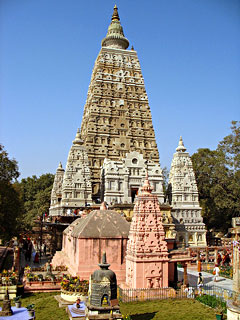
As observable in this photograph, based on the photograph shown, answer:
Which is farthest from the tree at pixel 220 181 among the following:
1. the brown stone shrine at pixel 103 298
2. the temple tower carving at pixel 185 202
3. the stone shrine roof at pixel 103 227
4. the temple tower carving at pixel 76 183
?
the brown stone shrine at pixel 103 298

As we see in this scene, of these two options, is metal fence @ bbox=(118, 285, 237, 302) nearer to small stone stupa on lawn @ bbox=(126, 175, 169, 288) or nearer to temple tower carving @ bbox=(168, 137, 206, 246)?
small stone stupa on lawn @ bbox=(126, 175, 169, 288)

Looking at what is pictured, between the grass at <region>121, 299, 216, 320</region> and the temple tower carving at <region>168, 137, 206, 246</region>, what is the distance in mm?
26956

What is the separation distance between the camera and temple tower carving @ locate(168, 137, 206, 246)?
4203cm

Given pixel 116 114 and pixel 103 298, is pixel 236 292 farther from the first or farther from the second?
pixel 116 114

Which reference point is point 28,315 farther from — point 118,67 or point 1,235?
point 118,67

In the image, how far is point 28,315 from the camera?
1273 centimetres

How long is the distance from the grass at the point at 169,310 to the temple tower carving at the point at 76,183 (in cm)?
2327

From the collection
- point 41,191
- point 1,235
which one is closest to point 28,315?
point 1,235

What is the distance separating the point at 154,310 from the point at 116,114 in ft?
110

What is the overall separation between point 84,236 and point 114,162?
22.6 meters

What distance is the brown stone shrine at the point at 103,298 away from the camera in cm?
1055

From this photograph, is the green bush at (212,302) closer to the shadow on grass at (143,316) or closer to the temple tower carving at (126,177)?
the shadow on grass at (143,316)

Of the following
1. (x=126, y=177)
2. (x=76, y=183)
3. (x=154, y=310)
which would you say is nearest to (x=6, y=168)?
(x=76, y=183)

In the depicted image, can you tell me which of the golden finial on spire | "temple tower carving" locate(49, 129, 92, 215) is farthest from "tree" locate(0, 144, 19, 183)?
the golden finial on spire
